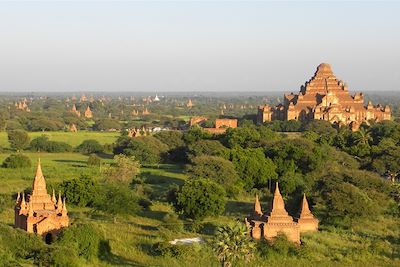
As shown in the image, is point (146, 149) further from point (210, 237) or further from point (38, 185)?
point (210, 237)

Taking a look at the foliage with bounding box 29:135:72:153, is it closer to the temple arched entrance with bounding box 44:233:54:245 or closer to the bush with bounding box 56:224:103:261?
the temple arched entrance with bounding box 44:233:54:245

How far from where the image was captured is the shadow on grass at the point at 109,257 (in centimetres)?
3195

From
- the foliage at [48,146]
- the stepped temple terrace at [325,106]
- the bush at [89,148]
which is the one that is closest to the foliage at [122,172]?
the bush at [89,148]

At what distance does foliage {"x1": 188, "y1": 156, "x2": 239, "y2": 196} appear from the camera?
50.2 metres

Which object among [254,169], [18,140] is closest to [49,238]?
[254,169]

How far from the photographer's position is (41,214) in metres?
34.3

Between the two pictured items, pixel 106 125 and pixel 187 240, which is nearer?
pixel 187 240

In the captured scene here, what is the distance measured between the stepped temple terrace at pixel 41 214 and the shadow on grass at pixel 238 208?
12736 mm

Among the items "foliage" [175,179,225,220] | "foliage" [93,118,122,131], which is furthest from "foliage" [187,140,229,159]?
"foliage" [93,118,122,131]

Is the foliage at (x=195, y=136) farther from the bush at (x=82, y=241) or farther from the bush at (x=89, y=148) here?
the bush at (x=82, y=241)

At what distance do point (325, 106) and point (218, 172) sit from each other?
48.8 metres

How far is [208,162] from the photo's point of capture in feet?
172

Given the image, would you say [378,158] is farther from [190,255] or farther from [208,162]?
[190,255]

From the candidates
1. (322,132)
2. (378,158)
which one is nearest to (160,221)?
(378,158)
